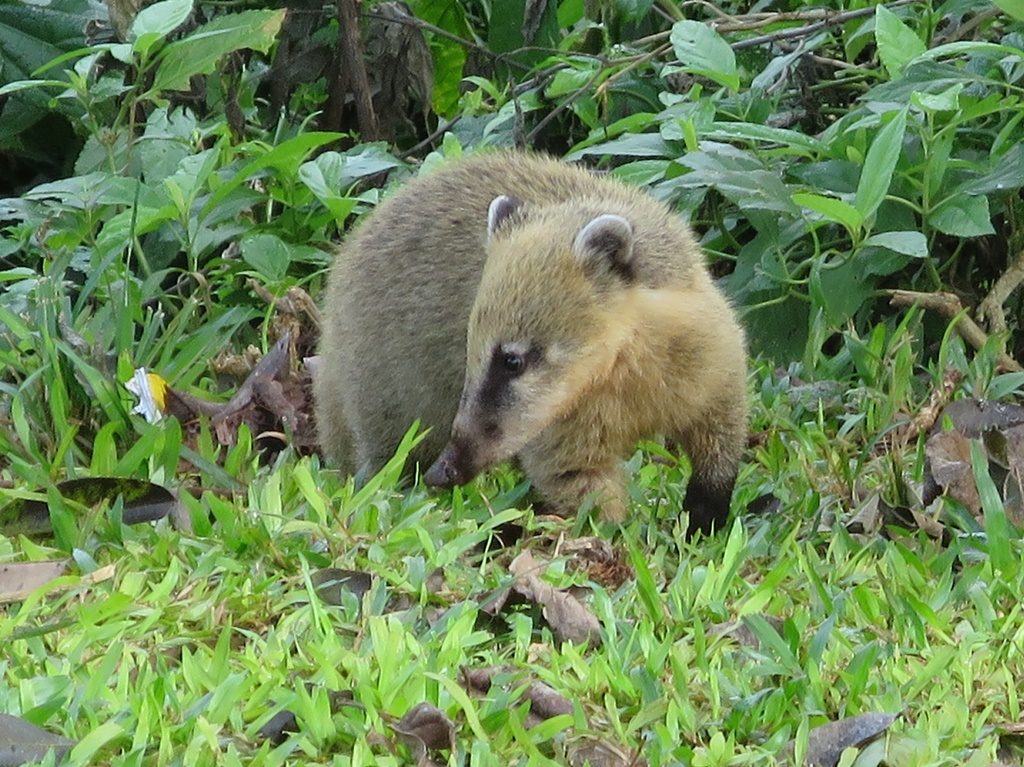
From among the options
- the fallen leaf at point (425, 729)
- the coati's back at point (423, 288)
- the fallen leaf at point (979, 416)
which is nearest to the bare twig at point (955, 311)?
the fallen leaf at point (979, 416)

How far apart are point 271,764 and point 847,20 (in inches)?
166

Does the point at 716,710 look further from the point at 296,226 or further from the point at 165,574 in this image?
the point at 296,226

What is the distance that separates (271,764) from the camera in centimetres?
254

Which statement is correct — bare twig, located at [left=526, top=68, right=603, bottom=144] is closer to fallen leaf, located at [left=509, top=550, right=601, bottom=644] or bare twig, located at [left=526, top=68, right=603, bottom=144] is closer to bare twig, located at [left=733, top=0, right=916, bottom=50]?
bare twig, located at [left=733, top=0, right=916, bottom=50]

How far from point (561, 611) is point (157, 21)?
2992 millimetres

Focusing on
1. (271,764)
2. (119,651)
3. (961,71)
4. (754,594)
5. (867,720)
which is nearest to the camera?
(271,764)

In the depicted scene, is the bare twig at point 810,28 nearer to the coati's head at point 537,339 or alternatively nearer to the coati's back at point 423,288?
the coati's back at point 423,288

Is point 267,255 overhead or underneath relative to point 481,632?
underneath

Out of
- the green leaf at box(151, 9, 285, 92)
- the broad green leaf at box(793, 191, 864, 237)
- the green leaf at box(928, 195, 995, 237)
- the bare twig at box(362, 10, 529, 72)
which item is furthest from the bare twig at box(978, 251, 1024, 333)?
the green leaf at box(151, 9, 285, 92)

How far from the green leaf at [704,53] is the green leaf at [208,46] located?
1.51 meters

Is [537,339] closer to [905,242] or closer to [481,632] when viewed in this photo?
[481,632]

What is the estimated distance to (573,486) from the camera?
418cm

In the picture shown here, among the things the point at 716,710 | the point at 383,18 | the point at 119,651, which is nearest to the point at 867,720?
the point at 716,710

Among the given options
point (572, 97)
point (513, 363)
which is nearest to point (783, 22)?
point (572, 97)
